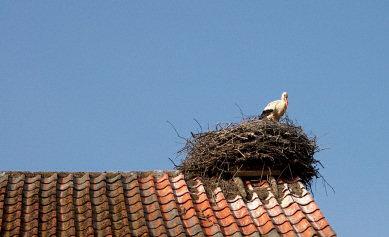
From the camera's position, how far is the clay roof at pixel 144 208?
7215 mm

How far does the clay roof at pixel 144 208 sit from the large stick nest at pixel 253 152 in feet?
0.96

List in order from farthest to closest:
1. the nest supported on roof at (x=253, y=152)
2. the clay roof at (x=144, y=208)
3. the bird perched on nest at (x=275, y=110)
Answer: the bird perched on nest at (x=275, y=110) < the nest supported on roof at (x=253, y=152) < the clay roof at (x=144, y=208)

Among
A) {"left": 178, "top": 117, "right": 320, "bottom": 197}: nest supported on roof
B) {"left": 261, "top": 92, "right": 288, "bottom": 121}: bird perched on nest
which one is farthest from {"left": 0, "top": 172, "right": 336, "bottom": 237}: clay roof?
{"left": 261, "top": 92, "right": 288, "bottom": 121}: bird perched on nest

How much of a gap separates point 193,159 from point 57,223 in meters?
2.31

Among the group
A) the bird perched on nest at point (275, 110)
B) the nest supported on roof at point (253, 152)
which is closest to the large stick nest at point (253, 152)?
the nest supported on roof at point (253, 152)

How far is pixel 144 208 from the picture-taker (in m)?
7.73

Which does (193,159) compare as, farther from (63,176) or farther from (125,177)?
(63,176)

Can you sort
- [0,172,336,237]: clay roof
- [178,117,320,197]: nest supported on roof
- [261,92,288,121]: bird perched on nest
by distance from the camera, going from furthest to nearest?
[261,92,288,121]: bird perched on nest, [178,117,320,197]: nest supported on roof, [0,172,336,237]: clay roof

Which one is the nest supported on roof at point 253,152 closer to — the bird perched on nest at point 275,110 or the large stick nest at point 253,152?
the large stick nest at point 253,152

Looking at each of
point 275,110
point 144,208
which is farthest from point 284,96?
point 144,208

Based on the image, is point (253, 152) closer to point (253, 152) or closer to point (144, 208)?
point (253, 152)

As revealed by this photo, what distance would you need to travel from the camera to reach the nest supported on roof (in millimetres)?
8759

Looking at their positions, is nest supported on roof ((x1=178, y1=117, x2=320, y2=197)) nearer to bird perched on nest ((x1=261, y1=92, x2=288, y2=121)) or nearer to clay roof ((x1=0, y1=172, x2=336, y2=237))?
clay roof ((x1=0, y1=172, x2=336, y2=237))

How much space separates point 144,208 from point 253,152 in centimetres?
177
